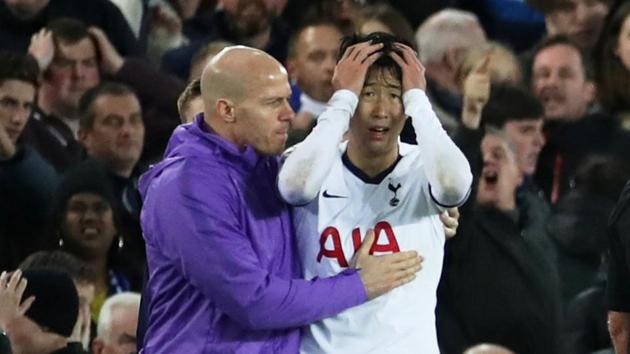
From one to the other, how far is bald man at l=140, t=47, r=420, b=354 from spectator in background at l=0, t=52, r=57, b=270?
2.46 meters

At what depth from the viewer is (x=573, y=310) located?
742 centimetres

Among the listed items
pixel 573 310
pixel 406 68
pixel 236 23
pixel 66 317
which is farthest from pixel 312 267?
pixel 236 23

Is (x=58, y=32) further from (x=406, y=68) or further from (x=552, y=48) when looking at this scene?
(x=406, y=68)

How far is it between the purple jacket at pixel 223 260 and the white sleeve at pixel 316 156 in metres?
0.14

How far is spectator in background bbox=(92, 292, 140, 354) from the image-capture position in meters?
7.41

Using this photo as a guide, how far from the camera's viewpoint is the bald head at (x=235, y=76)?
17.5 feet

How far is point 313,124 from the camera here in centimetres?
779

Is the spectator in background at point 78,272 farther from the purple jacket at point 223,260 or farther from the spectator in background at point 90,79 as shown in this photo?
the purple jacket at point 223,260

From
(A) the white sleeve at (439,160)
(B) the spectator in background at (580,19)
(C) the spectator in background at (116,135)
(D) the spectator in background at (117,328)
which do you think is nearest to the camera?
(A) the white sleeve at (439,160)

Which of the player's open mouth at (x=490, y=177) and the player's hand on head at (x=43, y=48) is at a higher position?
the player's hand on head at (x=43, y=48)

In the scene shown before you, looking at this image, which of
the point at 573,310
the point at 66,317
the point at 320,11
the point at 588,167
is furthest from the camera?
the point at 320,11

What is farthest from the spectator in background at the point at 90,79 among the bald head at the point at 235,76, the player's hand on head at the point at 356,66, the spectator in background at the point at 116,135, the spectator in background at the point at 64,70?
the player's hand on head at the point at 356,66

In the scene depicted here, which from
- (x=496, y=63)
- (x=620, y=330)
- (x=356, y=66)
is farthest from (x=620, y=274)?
(x=496, y=63)

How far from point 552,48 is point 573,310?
5.95ft
